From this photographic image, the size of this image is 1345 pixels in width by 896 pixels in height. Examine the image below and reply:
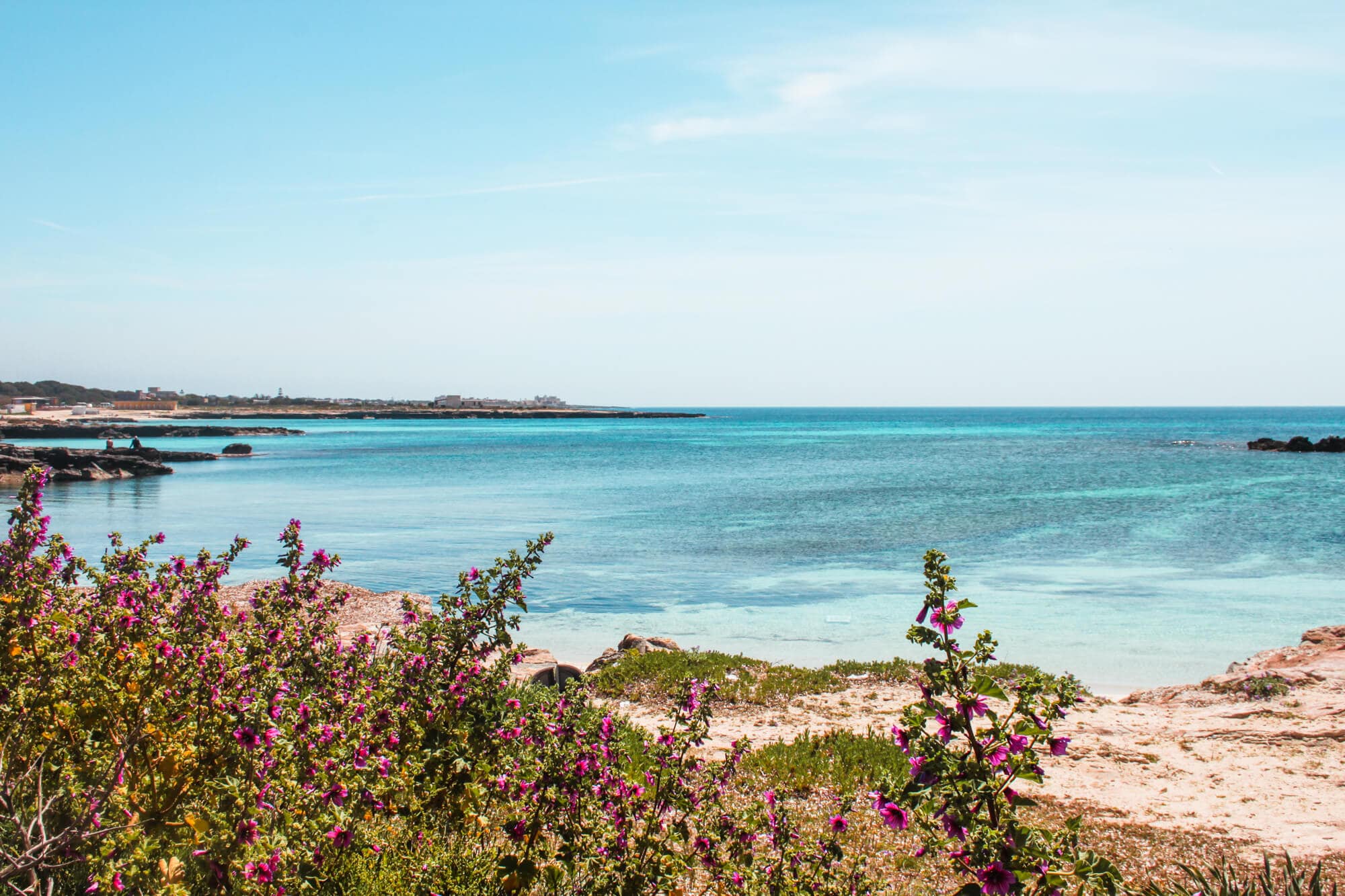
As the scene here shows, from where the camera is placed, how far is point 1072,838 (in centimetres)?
360

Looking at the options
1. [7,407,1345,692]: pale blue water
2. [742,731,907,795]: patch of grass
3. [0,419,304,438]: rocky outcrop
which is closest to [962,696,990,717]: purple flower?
[742,731,907,795]: patch of grass

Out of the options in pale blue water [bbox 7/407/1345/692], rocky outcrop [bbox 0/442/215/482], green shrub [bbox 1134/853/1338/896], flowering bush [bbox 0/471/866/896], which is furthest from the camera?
rocky outcrop [bbox 0/442/215/482]

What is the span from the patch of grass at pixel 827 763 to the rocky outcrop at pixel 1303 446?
85.3 meters

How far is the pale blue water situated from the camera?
17.3 meters

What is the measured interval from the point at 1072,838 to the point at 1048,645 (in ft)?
44.2

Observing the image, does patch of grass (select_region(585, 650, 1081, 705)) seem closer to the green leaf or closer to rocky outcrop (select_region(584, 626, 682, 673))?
rocky outcrop (select_region(584, 626, 682, 673))

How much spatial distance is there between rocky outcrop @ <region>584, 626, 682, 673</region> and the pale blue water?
6.49 feet

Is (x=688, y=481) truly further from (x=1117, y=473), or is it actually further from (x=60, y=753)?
(x=60, y=753)

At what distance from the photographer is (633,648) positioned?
14.2 m

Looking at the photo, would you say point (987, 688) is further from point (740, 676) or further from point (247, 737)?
point (740, 676)

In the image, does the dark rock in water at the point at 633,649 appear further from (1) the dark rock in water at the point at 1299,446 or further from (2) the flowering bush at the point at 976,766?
(1) the dark rock in water at the point at 1299,446

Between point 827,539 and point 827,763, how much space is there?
2079 cm

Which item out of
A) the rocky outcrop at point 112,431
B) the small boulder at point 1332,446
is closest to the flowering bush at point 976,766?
the small boulder at point 1332,446

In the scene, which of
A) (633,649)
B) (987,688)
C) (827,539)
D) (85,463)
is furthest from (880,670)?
(85,463)
